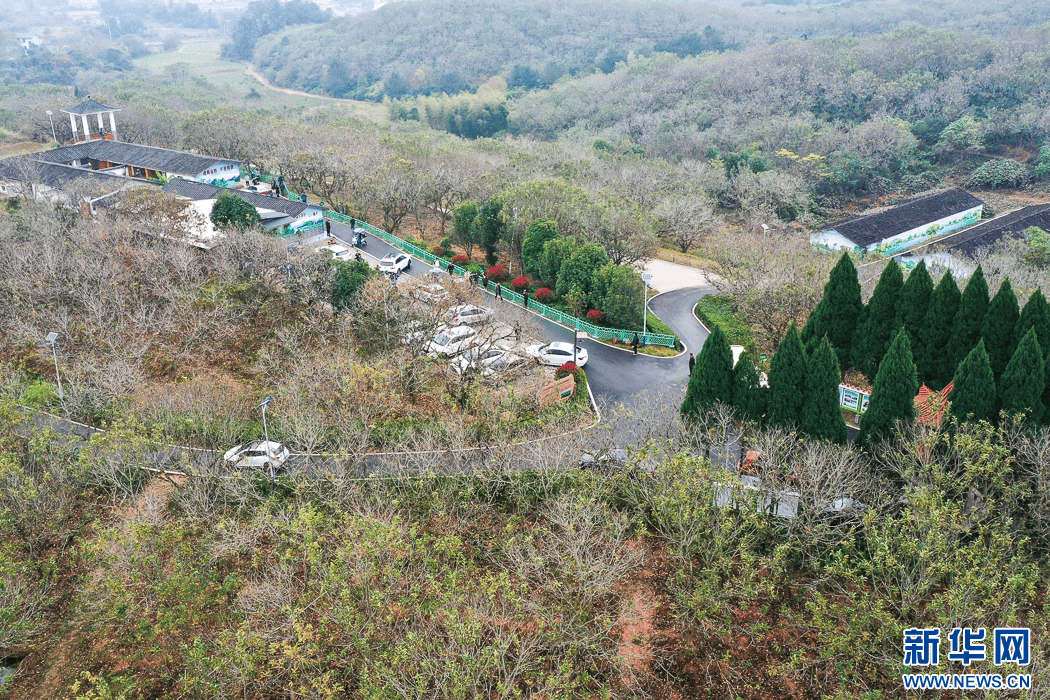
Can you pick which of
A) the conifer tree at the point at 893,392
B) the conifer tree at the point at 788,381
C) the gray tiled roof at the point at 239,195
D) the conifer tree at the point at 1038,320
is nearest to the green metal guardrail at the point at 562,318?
the gray tiled roof at the point at 239,195

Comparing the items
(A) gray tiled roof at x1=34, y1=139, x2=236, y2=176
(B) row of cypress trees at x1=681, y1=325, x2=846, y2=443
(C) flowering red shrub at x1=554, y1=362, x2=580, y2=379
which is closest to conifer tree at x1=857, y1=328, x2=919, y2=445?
(B) row of cypress trees at x1=681, y1=325, x2=846, y2=443

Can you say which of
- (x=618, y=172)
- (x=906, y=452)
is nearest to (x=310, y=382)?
(x=906, y=452)

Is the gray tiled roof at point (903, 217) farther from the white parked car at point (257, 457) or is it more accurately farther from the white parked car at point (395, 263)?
the white parked car at point (257, 457)

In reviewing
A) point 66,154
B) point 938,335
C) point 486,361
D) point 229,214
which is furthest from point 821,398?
point 66,154

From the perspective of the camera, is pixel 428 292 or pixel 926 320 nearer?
pixel 926 320

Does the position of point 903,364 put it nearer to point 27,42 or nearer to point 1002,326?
point 1002,326
